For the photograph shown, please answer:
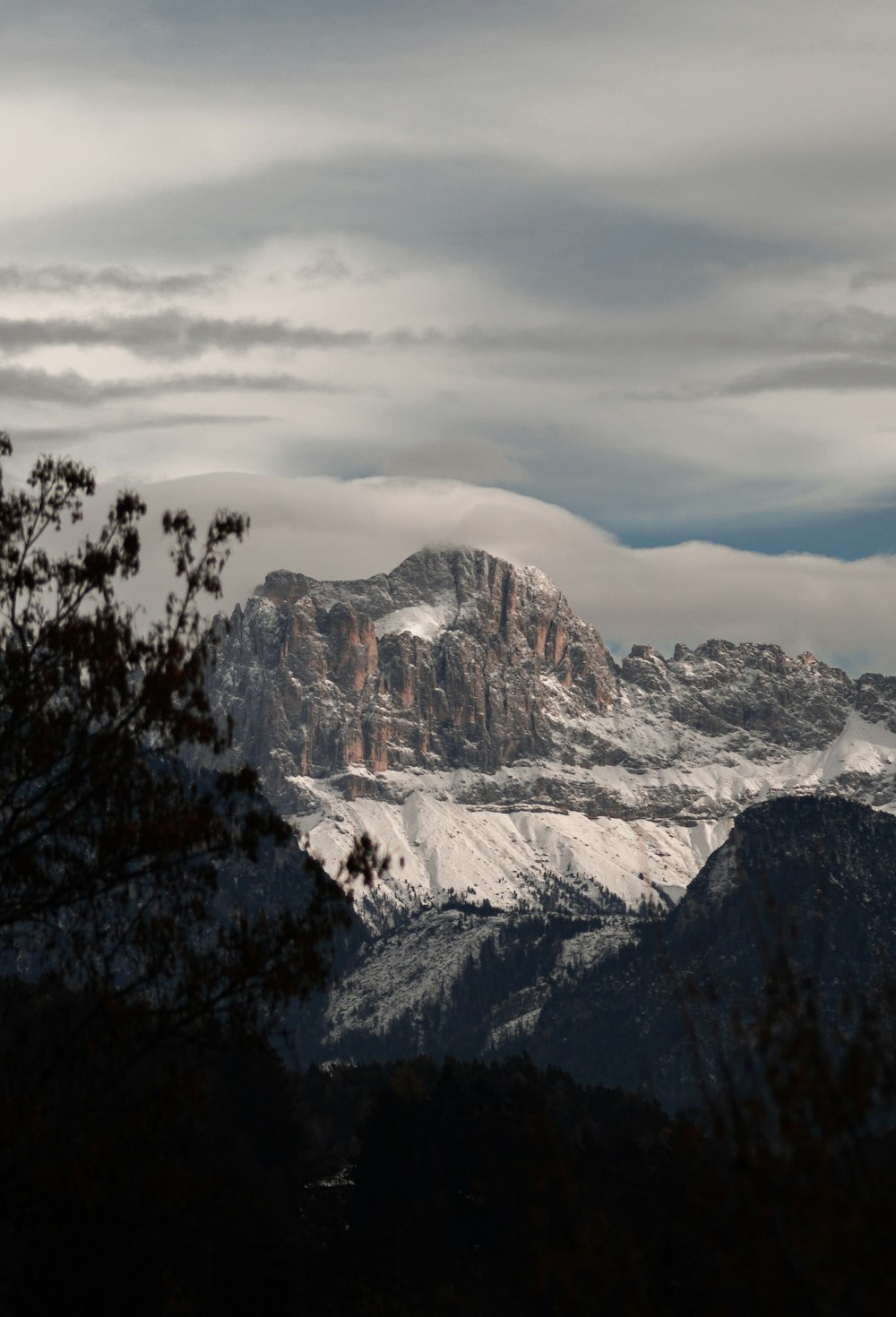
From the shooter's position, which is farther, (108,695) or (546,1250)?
(108,695)

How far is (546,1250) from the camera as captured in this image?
24.4 metres

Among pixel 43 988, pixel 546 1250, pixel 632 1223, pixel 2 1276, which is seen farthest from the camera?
pixel 632 1223

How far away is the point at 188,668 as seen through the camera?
36000mm

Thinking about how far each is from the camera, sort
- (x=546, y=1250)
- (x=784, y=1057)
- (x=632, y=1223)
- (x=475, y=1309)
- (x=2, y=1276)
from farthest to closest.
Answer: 1. (x=475, y=1309)
2. (x=632, y=1223)
3. (x=2, y=1276)
4. (x=546, y=1250)
5. (x=784, y=1057)

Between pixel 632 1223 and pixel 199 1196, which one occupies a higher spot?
pixel 199 1196

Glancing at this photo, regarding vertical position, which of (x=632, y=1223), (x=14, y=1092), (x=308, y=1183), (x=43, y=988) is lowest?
(x=308, y=1183)

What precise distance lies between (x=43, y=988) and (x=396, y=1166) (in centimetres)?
10953

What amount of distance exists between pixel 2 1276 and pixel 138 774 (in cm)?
3287

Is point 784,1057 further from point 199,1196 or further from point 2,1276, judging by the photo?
point 2,1276

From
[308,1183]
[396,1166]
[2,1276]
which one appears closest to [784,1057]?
[2,1276]

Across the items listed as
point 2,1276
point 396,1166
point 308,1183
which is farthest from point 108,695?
point 308,1183

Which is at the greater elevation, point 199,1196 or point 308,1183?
point 199,1196

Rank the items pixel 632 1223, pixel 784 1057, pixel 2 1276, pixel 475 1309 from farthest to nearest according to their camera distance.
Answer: pixel 475 1309, pixel 632 1223, pixel 2 1276, pixel 784 1057

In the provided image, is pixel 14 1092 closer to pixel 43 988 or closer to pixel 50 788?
pixel 43 988
